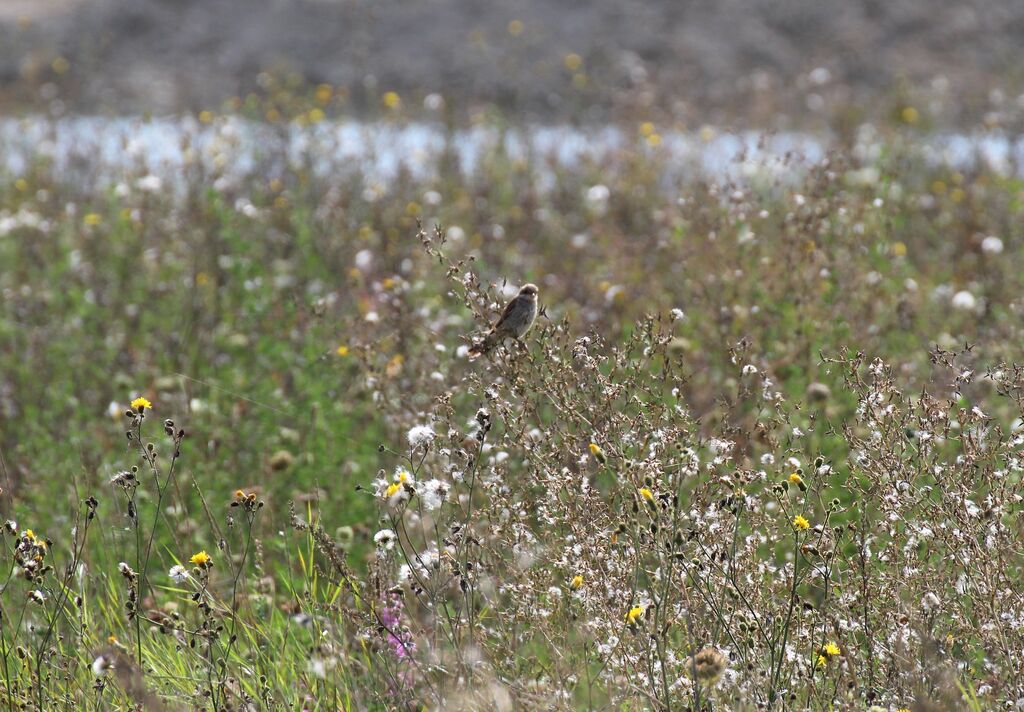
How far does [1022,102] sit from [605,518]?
8084mm

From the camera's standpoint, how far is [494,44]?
16.6 m

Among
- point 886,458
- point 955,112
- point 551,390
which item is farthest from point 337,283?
point 955,112

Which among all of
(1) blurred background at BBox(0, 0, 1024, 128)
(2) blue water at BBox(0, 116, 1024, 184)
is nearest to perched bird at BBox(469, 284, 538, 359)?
(2) blue water at BBox(0, 116, 1024, 184)

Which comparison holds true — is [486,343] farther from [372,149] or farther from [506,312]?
[372,149]

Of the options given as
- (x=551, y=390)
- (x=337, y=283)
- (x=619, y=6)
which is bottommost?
(x=619, y=6)

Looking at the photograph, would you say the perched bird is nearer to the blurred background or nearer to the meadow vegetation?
the meadow vegetation

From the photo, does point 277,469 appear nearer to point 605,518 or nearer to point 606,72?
point 605,518

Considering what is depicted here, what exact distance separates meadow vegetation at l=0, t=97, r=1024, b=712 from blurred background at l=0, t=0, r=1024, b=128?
634cm

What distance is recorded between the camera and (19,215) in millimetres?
7895

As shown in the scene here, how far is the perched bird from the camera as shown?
3.66 metres

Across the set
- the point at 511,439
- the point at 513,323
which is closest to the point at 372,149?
the point at 513,323

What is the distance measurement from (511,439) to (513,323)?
372 mm

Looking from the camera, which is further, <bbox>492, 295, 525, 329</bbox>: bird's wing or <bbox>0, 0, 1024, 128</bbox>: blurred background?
<bbox>0, 0, 1024, 128</bbox>: blurred background

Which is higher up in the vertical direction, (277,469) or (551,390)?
(551,390)
